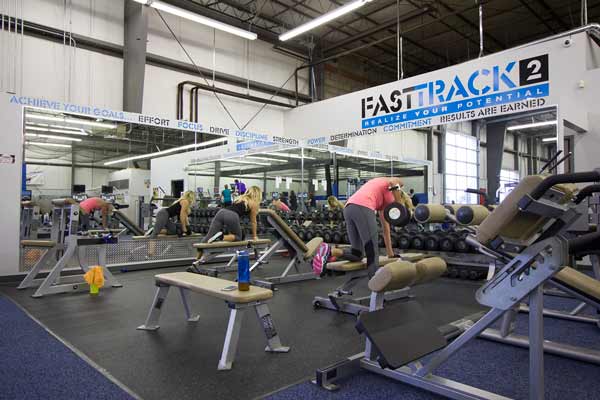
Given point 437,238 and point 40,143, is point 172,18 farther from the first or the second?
point 437,238

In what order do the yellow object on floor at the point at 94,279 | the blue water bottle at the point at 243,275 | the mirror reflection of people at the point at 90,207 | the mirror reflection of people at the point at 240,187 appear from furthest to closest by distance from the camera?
1. the mirror reflection of people at the point at 240,187
2. the mirror reflection of people at the point at 90,207
3. the yellow object on floor at the point at 94,279
4. the blue water bottle at the point at 243,275

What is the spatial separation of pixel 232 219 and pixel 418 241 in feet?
9.27

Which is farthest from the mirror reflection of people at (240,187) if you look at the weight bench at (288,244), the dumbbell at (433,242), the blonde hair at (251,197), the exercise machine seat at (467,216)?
the exercise machine seat at (467,216)

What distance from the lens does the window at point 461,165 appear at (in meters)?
8.41

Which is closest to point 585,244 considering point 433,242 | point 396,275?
point 396,275

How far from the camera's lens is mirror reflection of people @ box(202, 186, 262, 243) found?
599cm

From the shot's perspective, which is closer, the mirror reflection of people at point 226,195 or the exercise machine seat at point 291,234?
the exercise machine seat at point 291,234

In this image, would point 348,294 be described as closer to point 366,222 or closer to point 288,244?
point 366,222

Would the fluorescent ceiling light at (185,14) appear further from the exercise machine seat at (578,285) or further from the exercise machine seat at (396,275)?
the exercise machine seat at (578,285)

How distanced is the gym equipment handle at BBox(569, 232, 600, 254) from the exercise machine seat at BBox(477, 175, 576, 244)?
0.45ft

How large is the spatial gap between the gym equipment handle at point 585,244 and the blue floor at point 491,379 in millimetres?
916

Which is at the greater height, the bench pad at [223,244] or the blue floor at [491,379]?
the bench pad at [223,244]

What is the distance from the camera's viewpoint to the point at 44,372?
7.50 ft

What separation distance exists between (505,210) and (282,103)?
11101 mm
